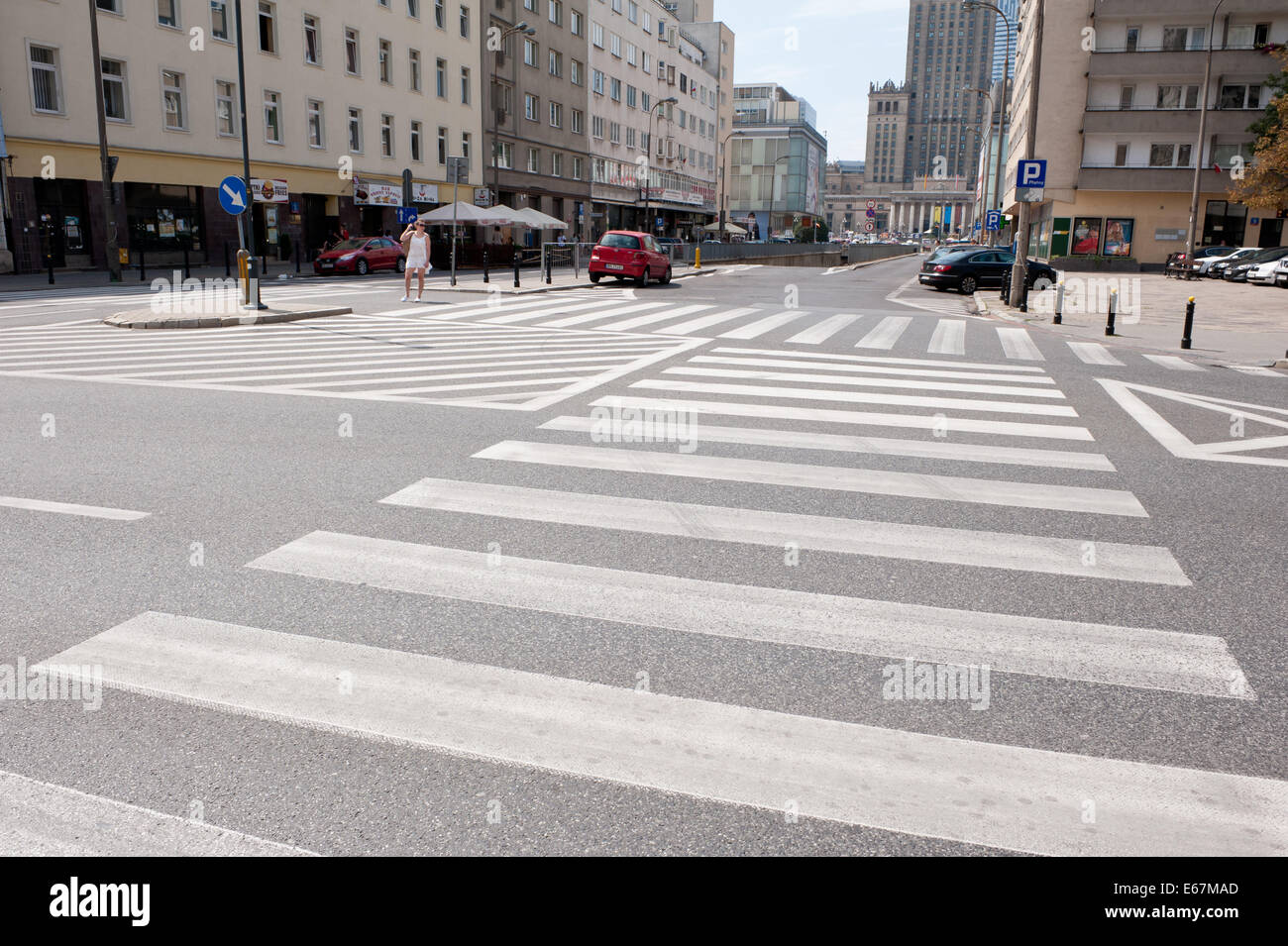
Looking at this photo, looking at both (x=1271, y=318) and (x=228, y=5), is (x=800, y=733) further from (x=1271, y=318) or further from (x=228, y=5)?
(x=228, y=5)

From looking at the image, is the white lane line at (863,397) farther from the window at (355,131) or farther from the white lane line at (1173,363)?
the window at (355,131)

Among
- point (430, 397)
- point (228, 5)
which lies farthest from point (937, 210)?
point (430, 397)

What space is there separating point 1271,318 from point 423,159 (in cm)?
3874

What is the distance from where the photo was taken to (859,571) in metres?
5.24

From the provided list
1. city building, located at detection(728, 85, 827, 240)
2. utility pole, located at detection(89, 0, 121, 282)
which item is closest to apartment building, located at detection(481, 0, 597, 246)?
utility pole, located at detection(89, 0, 121, 282)

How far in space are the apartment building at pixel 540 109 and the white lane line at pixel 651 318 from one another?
32368mm

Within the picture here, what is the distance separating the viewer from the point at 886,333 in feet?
58.7

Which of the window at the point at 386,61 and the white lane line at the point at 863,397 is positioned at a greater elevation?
the window at the point at 386,61

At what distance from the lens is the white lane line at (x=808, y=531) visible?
5.43 metres

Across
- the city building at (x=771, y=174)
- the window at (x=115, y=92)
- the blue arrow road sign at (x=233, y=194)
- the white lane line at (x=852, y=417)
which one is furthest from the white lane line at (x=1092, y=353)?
the city building at (x=771, y=174)

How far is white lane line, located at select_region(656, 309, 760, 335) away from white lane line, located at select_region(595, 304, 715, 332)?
56 centimetres

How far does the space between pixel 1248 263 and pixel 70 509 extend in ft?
158

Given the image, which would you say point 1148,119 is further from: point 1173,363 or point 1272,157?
point 1173,363

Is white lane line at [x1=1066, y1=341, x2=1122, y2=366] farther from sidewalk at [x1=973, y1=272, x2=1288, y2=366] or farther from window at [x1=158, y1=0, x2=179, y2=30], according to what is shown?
window at [x1=158, y1=0, x2=179, y2=30]
